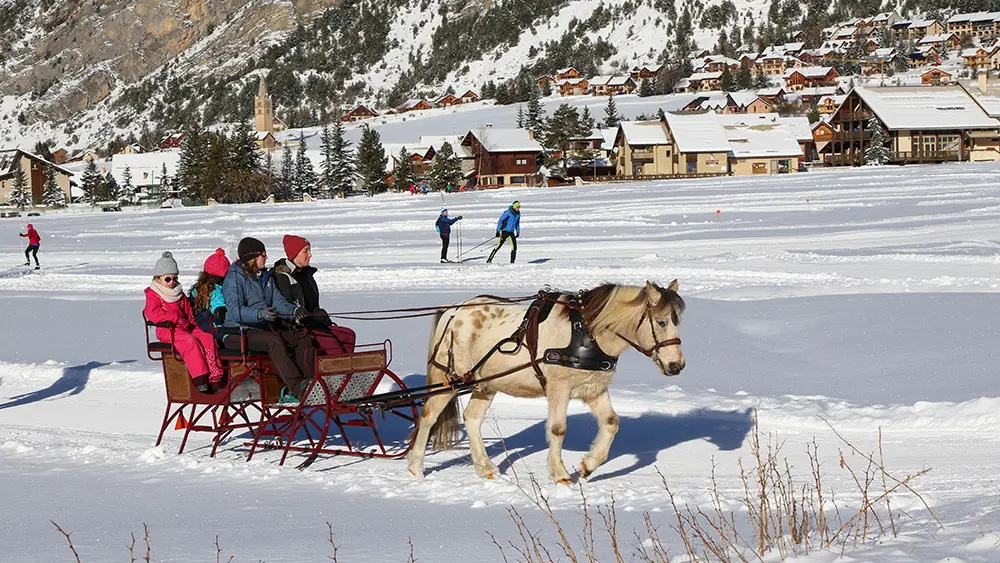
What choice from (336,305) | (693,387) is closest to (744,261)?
(336,305)

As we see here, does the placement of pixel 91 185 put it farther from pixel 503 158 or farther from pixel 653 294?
pixel 653 294

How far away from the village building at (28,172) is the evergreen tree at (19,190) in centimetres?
3

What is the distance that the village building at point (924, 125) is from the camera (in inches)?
3585

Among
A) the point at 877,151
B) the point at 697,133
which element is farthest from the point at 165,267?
the point at 697,133

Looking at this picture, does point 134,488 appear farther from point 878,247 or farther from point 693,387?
point 878,247

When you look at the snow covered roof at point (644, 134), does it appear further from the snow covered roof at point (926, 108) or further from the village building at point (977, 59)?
the village building at point (977, 59)

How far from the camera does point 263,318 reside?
8898mm

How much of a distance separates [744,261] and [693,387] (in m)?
12.8

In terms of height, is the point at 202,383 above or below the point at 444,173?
below

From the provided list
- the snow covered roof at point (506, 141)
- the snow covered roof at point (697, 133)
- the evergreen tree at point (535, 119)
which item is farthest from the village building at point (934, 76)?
the snow covered roof at point (506, 141)

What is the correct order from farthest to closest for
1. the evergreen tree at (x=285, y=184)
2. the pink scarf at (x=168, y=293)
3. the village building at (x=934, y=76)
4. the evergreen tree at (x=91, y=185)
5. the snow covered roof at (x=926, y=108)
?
the village building at (x=934, y=76)
the evergreen tree at (x=91, y=185)
the evergreen tree at (x=285, y=184)
the snow covered roof at (x=926, y=108)
the pink scarf at (x=168, y=293)

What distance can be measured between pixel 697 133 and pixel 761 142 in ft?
18.6

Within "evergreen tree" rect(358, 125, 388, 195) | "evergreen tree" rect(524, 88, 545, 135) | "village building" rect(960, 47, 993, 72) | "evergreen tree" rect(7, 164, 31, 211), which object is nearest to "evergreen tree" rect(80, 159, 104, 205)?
"evergreen tree" rect(7, 164, 31, 211)

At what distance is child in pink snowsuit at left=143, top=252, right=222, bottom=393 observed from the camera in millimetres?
9000
